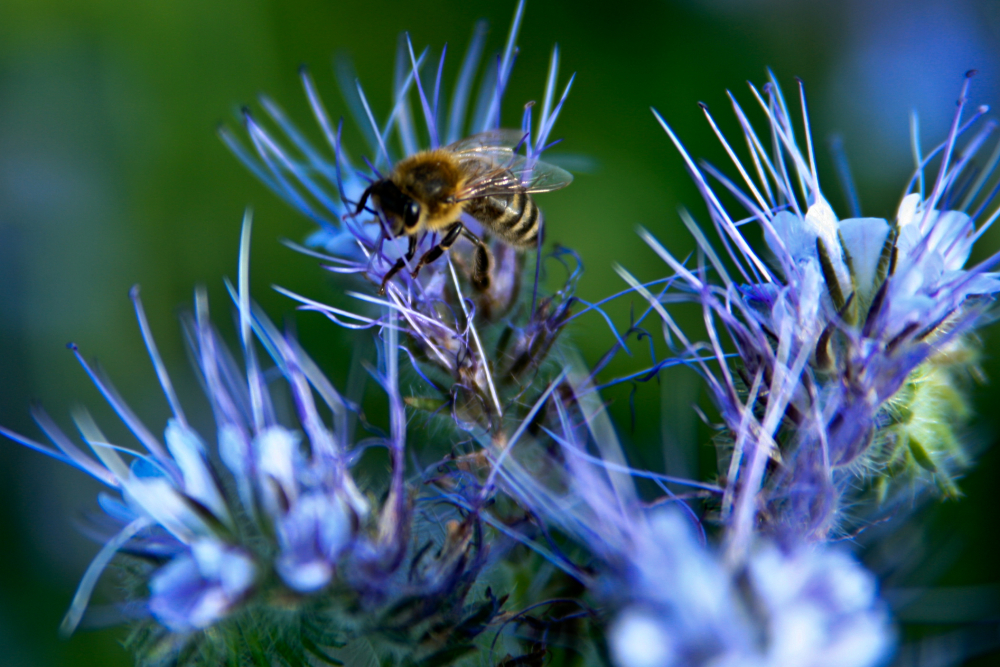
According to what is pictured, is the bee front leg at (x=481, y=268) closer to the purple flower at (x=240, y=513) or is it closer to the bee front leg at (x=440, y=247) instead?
the bee front leg at (x=440, y=247)

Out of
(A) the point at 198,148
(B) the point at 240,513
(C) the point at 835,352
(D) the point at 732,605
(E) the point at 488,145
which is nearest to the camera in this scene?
(D) the point at 732,605

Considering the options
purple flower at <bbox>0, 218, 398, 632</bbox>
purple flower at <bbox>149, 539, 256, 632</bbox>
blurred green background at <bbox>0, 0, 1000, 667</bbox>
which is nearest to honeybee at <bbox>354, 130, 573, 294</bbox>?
purple flower at <bbox>0, 218, 398, 632</bbox>

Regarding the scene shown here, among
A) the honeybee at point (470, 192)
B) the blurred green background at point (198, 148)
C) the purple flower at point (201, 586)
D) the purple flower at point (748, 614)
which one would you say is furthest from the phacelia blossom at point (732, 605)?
the blurred green background at point (198, 148)

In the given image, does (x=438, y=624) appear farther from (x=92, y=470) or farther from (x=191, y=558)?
(x=92, y=470)

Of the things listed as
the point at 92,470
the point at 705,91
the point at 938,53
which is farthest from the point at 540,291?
the point at 938,53

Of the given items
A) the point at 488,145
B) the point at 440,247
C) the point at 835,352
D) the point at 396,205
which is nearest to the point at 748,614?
the point at 835,352

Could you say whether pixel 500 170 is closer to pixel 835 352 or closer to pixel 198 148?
pixel 835 352
